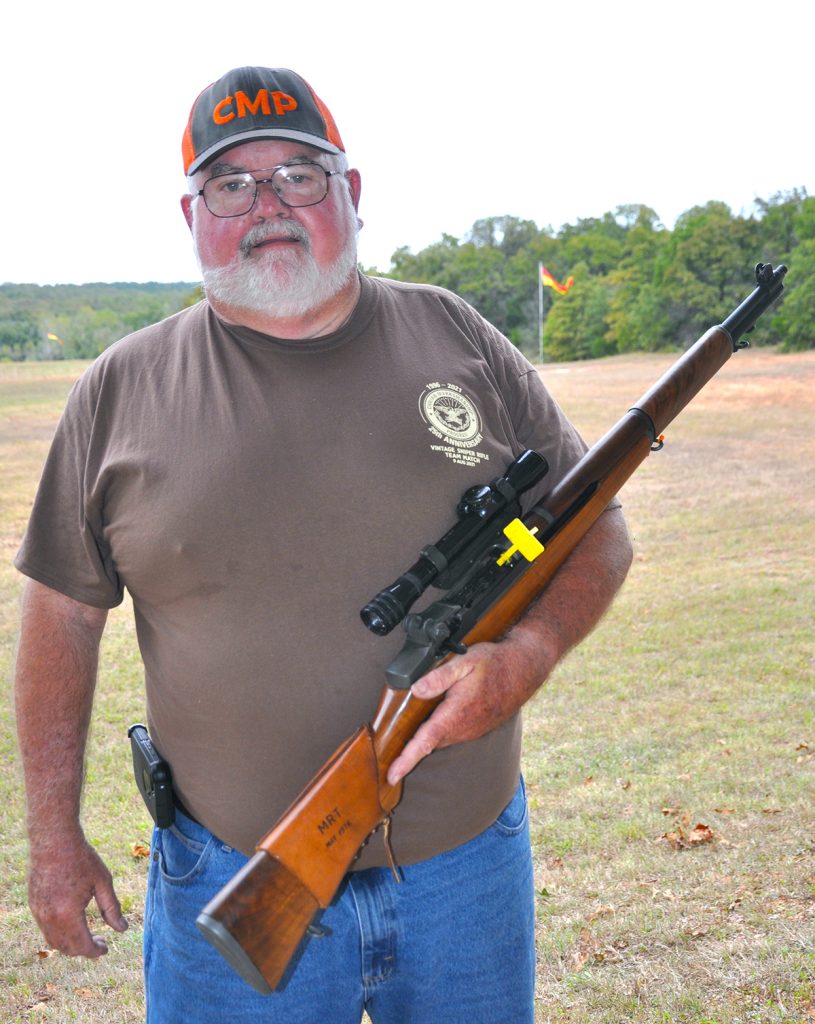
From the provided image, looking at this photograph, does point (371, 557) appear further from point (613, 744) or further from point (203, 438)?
point (613, 744)

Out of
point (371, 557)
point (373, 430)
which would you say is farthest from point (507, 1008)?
point (373, 430)

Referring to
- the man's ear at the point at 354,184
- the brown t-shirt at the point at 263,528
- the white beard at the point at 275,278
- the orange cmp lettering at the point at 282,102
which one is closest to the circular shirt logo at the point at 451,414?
the brown t-shirt at the point at 263,528

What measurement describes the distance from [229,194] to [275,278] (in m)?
0.24

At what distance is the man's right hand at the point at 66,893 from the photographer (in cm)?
221

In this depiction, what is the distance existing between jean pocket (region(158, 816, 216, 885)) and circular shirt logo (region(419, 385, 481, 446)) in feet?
3.41

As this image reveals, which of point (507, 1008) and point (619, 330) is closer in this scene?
point (507, 1008)

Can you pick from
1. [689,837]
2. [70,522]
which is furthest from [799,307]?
[70,522]

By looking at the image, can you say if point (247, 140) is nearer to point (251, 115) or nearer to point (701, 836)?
point (251, 115)

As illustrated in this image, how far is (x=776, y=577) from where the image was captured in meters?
9.56

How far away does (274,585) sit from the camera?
2.08 metres

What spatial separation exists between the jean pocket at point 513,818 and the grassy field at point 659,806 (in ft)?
1.42

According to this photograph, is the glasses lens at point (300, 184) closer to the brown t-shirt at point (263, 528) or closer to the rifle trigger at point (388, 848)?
the brown t-shirt at point (263, 528)

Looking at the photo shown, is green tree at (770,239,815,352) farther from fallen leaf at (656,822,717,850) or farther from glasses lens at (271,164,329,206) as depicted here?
glasses lens at (271,164,329,206)

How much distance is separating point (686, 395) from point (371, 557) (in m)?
1.10
